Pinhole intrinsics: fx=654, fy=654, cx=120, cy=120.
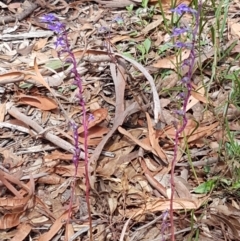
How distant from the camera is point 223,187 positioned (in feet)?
6.81

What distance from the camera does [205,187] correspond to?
6.76 feet

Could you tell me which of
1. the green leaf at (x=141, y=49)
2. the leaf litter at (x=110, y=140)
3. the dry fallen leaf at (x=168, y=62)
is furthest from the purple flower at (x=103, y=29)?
the dry fallen leaf at (x=168, y=62)

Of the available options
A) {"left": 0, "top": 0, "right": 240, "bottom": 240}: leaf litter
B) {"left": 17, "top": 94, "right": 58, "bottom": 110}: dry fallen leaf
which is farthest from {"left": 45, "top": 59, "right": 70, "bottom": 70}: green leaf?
{"left": 17, "top": 94, "right": 58, "bottom": 110}: dry fallen leaf

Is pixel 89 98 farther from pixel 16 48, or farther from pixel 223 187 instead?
pixel 223 187

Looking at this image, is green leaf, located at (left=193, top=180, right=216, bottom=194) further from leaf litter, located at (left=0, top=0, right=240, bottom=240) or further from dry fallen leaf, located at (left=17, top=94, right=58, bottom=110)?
dry fallen leaf, located at (left=17, top=94, right=58, bottom=110)

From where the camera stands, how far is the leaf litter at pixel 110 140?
79.0 inches

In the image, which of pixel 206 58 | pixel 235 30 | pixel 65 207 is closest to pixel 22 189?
pixel 65 207

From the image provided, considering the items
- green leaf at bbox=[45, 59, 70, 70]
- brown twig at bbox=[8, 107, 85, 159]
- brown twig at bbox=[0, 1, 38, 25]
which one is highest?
brown twig at bbox=[0, 1, 38, 25]

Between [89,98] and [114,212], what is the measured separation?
514 mm

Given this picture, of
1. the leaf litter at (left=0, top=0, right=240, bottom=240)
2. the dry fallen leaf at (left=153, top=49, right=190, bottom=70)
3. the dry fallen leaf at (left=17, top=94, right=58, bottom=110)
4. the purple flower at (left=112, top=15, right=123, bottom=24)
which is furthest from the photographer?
the purple flower at (left=112, top=15, right=123, bottom=24)

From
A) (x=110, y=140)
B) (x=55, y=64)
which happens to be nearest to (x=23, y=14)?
(x=55, y=64)

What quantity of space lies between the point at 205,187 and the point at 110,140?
0.37 metres

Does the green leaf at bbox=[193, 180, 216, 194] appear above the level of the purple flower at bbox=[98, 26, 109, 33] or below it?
below

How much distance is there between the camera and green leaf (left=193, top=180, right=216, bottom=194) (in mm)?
2053
